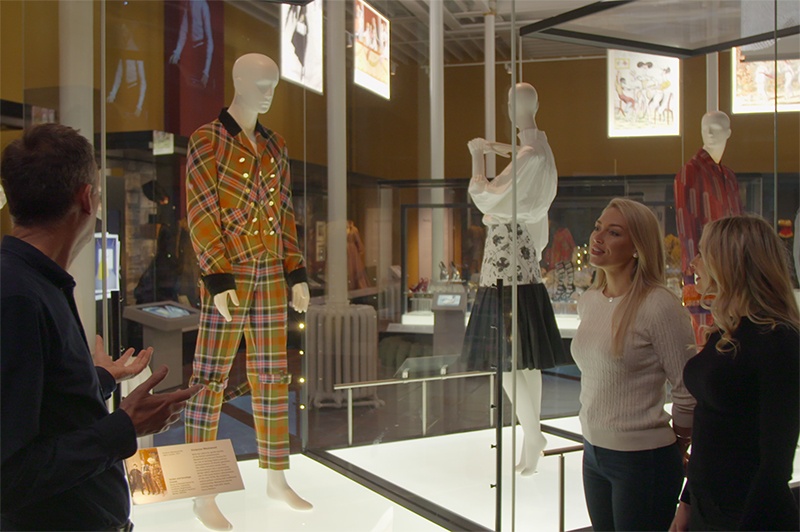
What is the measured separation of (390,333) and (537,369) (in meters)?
0.76

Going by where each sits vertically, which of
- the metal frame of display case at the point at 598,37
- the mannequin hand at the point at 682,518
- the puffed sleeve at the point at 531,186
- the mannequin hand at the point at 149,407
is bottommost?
the mannequin hand at the point at 682,518

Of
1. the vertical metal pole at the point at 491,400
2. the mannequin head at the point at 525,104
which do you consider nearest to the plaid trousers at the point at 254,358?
the vertical metal pole at the point at 491,400

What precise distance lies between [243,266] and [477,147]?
1.04m

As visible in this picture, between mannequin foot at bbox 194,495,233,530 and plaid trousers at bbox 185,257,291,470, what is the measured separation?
24cm

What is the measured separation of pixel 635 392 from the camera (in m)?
2.17

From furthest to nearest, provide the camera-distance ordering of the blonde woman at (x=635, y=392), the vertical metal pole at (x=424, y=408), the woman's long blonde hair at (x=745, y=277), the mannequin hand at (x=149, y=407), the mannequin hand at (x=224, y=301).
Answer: the vertical metal pole at (x=424, y=408) → the mannequin hand at (x=224, y=301) → the blonde woman at (x=635, y=392) → the woman's long blonde hair at (x=745, y=277) → the mannequin hand at (x=149, y=407)

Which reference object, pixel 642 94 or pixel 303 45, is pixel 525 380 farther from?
pixel 303 45

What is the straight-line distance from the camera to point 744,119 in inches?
114

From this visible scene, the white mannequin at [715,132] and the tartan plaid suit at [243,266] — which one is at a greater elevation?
the white mannequin at [715,132]

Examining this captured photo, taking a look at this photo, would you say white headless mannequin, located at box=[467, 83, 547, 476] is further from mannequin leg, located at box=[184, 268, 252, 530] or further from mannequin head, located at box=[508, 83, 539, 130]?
mannequin leg, located at box=[184, 268, 252, 530]

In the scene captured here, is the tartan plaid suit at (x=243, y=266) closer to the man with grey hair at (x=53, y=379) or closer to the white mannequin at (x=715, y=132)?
the man with grey hair at (x=53, y=379)

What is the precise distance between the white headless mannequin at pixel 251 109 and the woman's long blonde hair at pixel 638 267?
1.48 meters

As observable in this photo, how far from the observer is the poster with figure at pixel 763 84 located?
293cm

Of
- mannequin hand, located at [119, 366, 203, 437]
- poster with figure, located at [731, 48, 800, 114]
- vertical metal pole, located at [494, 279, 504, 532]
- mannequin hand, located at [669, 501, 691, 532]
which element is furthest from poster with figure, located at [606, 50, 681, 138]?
mannequin hand, located at [119, 366, 203, 437]
